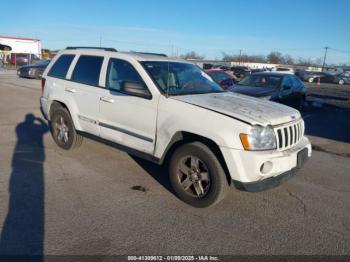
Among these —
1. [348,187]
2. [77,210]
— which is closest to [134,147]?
[77,210]

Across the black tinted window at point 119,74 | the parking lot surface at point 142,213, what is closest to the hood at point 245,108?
the black tinted window at point 119,74

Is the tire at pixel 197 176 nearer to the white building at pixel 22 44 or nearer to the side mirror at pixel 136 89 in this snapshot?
the side mirror at pixel 136 89

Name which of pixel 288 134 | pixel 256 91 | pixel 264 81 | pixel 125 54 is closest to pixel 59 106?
pixel 125 54

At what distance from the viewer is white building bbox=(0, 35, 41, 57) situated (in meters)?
50.4

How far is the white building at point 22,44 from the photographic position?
165 ft

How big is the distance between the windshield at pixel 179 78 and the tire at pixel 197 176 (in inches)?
37.3

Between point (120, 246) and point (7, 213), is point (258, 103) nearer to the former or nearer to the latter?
point (120, 246)

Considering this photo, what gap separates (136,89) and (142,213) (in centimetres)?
165

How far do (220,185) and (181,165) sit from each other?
23.8 inches

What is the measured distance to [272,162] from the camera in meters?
3.78

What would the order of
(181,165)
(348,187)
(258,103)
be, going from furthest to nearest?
(348,187)
(258,103)
(181,165)

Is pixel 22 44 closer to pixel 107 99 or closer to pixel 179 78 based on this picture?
pixel 107 99

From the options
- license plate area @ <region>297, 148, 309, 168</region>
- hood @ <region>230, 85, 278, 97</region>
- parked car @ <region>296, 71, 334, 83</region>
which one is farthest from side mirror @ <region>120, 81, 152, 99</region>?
parked car @ <region>296, 71, 334, 83</region>

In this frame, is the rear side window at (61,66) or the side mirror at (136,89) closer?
the side mirror at (136,89)
